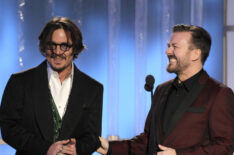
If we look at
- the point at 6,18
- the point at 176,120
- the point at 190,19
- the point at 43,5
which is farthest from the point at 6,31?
the point at 176,120

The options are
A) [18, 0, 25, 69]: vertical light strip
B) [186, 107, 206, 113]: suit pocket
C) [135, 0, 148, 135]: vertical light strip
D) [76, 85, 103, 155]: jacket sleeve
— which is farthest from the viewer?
[135, 0, 148, 135]: vertical light strip

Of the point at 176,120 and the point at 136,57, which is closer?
the point at 176,120

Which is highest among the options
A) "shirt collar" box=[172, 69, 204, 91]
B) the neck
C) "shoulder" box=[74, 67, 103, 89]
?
the neck

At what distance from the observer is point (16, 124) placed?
8.45 feet

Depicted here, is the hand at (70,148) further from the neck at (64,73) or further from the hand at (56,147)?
the neck at (64,73)

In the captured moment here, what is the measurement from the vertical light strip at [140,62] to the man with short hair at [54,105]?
6.11ft

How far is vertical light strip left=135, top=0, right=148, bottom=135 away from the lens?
15.1ft

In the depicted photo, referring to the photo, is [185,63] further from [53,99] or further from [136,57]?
[136,57]

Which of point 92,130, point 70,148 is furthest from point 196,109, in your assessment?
point 70,148

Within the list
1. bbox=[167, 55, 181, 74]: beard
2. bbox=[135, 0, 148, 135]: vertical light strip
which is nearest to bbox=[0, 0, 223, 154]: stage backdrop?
bbox=[135, 0, 148, 135]: vertical light strip

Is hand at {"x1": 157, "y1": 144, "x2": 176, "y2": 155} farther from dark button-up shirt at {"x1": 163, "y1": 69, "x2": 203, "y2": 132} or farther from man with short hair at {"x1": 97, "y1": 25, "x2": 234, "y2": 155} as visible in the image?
dark button-up shirt at {"x1": 163, "y1": 69, "x2": 203, "y2": 132}

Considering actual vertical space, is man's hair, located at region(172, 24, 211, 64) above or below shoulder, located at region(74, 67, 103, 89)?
above

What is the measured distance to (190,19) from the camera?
4801mm

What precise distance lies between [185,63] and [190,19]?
2007 millimetres
